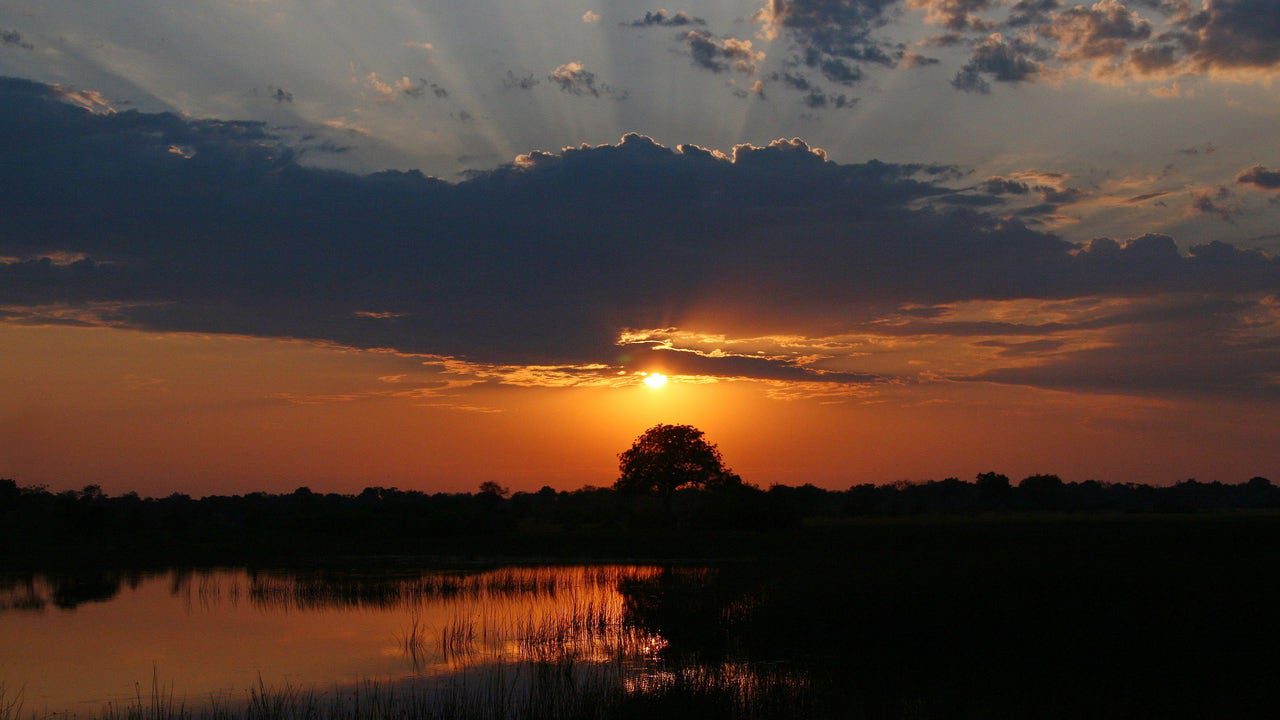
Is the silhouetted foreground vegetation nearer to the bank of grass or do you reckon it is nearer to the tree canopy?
the bank of grass

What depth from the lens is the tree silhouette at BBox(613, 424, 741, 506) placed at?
8288 cm

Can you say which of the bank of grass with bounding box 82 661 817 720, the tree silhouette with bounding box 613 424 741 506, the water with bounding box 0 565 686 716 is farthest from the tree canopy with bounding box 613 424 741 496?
the bank of grass with bounding box 82 661 817 720

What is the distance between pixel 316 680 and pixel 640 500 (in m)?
89.0

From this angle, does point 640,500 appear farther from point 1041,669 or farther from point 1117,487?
point 1041,669

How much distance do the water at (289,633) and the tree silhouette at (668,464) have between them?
44.2 metres

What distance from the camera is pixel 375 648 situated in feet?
72.7

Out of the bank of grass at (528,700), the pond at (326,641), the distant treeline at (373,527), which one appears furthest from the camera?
the distant treeline at (373,527)

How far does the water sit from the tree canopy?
44183mm

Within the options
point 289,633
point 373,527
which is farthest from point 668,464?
point 289,633

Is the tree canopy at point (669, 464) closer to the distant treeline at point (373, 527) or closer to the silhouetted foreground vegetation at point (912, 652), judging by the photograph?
the distant treeline at point (373, 527)

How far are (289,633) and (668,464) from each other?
59.0 m

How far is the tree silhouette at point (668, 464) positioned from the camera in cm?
8288

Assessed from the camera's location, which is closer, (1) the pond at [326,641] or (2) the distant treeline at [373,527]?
(1) the pond at [326,641]

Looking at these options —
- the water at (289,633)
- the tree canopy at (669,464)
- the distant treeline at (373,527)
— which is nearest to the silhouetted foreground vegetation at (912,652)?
the water at (289,633)
